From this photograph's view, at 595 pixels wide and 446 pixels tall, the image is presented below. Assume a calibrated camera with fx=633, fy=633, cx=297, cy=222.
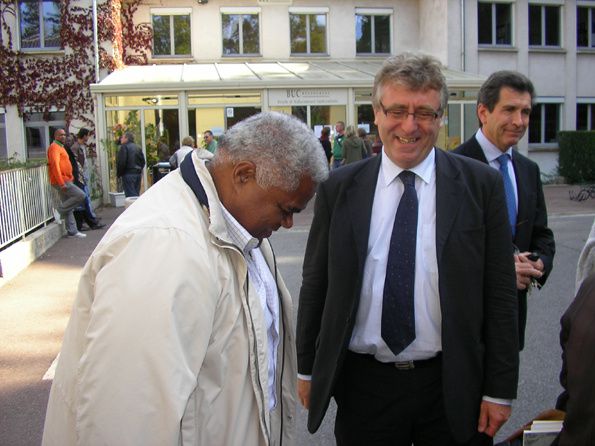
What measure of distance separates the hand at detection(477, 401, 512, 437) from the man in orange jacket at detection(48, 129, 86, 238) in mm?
10161

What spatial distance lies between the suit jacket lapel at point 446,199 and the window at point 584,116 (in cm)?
2292

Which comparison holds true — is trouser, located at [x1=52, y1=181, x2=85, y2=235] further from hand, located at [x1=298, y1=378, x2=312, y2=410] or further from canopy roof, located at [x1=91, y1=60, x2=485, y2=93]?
hand, located at [x1=298, y1=378, x2=312, y2=410]

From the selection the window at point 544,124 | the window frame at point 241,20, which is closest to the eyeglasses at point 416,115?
the window frame at point 241,20

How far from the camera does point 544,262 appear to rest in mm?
2975

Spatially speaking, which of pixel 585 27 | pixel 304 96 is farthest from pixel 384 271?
pixel 585 27

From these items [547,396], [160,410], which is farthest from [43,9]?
[160,410]

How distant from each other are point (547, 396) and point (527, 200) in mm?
1901

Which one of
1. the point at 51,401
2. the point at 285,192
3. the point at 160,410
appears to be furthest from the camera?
the point at 285,192

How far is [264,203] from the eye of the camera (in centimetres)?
183

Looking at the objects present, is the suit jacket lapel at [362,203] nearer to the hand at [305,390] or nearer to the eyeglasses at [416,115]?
the eyeglasses at [416,115]

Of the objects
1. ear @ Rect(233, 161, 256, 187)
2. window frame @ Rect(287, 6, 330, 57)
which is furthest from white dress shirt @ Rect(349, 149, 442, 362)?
window frame @ Rect(287, 6, 330, 57)

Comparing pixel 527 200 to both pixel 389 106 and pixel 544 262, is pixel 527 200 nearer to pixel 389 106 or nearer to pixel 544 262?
pixel 544 262

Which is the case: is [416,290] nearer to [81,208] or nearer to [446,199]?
[446,199]

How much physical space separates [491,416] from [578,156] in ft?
68.3
